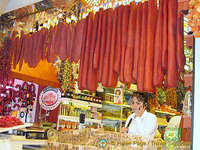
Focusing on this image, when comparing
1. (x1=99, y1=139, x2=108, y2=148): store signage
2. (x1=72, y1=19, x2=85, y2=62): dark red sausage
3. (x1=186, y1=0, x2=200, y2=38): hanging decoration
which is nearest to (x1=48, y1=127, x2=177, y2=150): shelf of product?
(x1=99, y1=139, x2=108, y2=148): store signage

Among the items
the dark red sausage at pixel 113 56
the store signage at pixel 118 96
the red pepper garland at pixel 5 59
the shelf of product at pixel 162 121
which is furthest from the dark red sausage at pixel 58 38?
the shelf of product at pixel 162 121

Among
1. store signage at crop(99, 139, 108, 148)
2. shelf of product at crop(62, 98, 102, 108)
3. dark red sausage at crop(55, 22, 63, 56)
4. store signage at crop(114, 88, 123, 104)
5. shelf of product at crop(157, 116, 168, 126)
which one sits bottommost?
shelf of product at crop(157, 116, 168, 126)

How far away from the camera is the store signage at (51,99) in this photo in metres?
6.17

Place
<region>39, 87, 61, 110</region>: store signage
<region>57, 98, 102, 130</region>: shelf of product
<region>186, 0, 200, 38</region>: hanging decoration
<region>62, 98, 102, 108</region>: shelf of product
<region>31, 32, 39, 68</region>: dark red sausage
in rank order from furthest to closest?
<region>62, 98, 102, 108</region>: shelf of product
<region>57, 98, 102, 130</region>: shelf of product
<region>39, 87, 61, 110</region>: store signage
<region>31, 32, 39, 68</region>: dark red sausage
<region>186, 0, 200, 38</region>: hanging decoration

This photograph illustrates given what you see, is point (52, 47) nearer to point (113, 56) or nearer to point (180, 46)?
point (113, 56)

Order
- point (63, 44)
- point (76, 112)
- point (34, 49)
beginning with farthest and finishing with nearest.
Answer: point (76, 112)
point (34, 49)
point (63, 44)

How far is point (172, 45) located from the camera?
281 centimetres

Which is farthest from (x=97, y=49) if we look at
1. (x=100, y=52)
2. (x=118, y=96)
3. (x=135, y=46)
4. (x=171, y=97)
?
(x=171, y=97)

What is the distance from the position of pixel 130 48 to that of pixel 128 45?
5 cm

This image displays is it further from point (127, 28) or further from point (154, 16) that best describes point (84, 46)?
point (154, 16)

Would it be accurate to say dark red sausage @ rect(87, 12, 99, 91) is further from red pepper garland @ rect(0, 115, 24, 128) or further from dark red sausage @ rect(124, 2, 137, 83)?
red pepper garland @ rect(0, 115, 24, 128)

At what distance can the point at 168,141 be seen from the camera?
263cm

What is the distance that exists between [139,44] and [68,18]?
1.70 m

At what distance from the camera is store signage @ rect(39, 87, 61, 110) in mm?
6168
